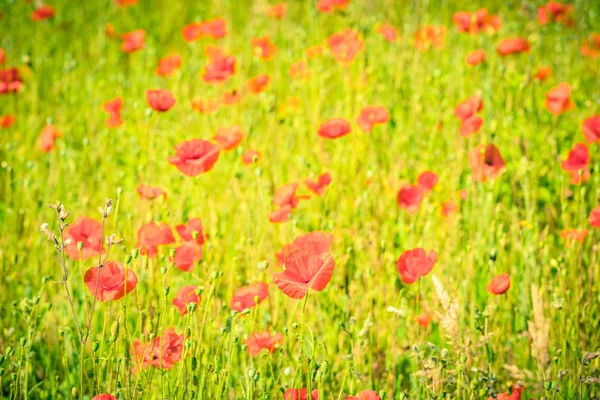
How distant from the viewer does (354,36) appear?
2912mm

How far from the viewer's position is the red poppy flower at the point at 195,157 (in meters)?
1.65

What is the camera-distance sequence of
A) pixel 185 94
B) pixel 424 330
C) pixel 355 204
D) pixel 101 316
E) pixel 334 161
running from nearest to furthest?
pixel 424 330
pixel 101 316
pixel 355 204
pixel 334 161
pixel 185 94

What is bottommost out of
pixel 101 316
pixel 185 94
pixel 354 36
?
pixel 101 316

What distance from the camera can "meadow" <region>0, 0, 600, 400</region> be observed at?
4.53ft

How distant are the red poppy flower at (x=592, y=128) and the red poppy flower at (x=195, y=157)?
1.15 m

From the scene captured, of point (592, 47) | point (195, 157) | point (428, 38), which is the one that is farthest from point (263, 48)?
Answer: point (592, 47)

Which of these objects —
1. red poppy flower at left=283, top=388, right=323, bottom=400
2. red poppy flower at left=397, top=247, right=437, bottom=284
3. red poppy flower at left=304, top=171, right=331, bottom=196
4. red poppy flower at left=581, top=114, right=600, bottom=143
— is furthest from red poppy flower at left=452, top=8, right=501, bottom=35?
red poppy flower at left=283, top=388, right=323, bottom=400

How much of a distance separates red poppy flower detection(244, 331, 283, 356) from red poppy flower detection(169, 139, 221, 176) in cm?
48

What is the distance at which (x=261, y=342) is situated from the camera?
1423mm

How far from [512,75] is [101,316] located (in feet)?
6.93

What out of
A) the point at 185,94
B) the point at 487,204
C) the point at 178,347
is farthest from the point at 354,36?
the point at 178,347

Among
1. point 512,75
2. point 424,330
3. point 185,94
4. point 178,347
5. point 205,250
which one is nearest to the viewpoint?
point 178,347

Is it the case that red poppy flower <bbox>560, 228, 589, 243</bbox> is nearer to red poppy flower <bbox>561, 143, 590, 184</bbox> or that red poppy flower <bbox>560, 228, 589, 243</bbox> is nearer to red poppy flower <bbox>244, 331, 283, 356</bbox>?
red poppy flower <bbox>561, 143, 590, 184</bbox>

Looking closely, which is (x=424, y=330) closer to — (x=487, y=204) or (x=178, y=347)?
(x=487, y=204)
